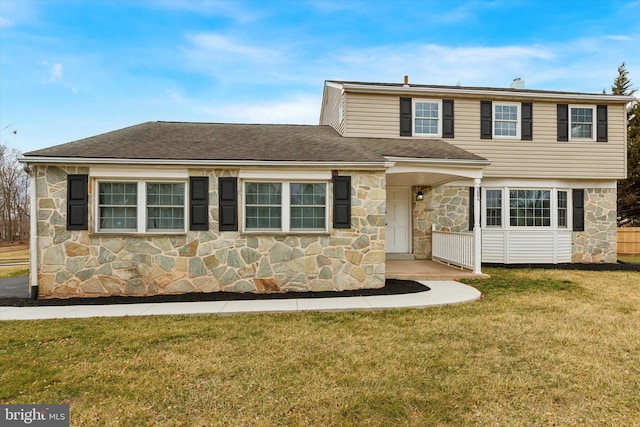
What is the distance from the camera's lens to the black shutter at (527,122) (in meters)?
11.0

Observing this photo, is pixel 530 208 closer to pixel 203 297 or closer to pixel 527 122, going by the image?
pixel 527 122

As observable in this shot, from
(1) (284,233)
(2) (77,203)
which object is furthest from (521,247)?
(2) (77,203)

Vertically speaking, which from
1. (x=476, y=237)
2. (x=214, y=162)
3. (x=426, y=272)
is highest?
(x=214, y=162)

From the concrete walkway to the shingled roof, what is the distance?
3070 mm

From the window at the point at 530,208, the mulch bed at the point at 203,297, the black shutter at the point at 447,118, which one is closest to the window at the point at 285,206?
the mulch bed at the point at 203,297

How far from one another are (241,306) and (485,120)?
32.4 ft

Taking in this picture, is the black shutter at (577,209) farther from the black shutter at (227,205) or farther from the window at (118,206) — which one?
the window at (118,206)

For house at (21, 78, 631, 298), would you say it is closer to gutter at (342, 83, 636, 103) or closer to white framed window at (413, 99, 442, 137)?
white framed window at (413, 99, 442, 137)

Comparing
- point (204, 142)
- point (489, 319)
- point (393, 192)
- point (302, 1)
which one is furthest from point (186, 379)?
point (302, 1)

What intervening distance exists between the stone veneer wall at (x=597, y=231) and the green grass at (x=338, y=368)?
21.7ft

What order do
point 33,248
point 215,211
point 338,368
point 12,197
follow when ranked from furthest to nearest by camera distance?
point 12,197
point 215,211
point 33,248
point 338,368

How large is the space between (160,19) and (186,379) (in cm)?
1407

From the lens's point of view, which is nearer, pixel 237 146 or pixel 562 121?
pixel 237 146

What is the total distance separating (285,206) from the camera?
7383 mm
